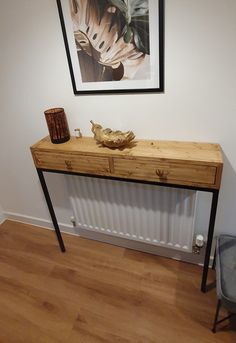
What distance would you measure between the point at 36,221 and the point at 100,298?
39.4 inches

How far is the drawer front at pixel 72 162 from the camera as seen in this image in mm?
1268

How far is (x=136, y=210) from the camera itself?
5.03 feet

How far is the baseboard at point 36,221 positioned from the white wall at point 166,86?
0.52m

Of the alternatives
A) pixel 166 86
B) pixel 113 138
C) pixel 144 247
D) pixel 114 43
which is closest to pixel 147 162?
pixel 113 138

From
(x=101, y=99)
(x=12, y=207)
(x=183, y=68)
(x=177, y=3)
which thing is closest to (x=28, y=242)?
(x=12, y=207)

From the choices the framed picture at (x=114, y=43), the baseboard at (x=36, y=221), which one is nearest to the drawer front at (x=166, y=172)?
the framed picture at (x=114, y=43)

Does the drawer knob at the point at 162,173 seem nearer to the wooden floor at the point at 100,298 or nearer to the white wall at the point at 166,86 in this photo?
the white wall at the point at 166,86

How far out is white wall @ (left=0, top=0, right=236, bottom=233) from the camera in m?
1.03

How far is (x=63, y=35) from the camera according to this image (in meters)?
1.23

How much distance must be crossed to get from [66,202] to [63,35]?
1.18 metres

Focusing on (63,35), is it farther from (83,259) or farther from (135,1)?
(83,259)

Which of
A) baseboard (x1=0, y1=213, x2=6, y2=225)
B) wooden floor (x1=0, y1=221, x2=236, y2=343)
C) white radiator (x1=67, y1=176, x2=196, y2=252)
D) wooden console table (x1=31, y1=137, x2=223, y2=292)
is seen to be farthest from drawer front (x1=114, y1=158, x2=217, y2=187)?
baseboard (x1=0, y1=213, x2=6, y2=225)

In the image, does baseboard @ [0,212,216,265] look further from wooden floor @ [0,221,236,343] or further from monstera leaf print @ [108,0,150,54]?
monstera leaf print @ [108,0,150,54]

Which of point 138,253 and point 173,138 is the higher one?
point 173,138
